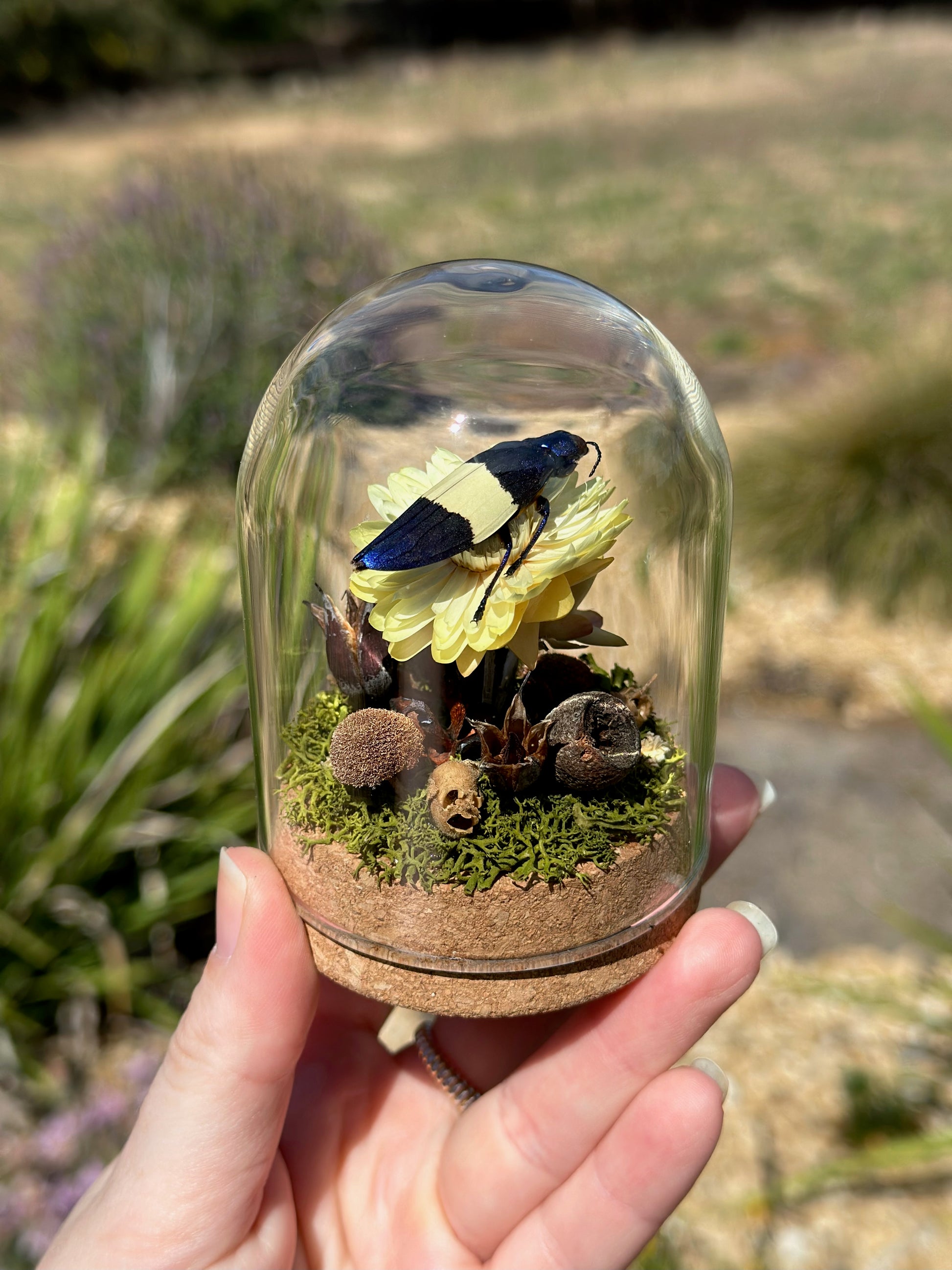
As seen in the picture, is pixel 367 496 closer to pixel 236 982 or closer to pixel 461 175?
pixel 236 982

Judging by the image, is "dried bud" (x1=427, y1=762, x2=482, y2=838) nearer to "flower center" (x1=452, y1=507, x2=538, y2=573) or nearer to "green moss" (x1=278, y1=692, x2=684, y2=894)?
"green moss" (x1=278, y1=692, x2=684, y2=894)

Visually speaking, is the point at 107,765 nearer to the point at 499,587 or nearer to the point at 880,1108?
the point at 499,587

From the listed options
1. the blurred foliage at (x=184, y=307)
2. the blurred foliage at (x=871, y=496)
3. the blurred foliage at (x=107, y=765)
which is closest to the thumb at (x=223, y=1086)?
the blurred foliage at (x=107, y=765)

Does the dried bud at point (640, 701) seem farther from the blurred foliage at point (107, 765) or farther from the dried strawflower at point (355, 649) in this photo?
the blurred foliage at point (107, 765)

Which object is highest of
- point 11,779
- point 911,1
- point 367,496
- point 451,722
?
point 911,1

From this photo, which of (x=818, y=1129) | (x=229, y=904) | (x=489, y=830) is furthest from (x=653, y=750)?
(x=818, y=1129)

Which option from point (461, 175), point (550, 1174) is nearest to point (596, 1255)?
point (550, 1174)

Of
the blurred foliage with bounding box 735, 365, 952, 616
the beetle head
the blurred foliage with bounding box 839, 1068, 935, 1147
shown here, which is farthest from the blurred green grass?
the beetle head
